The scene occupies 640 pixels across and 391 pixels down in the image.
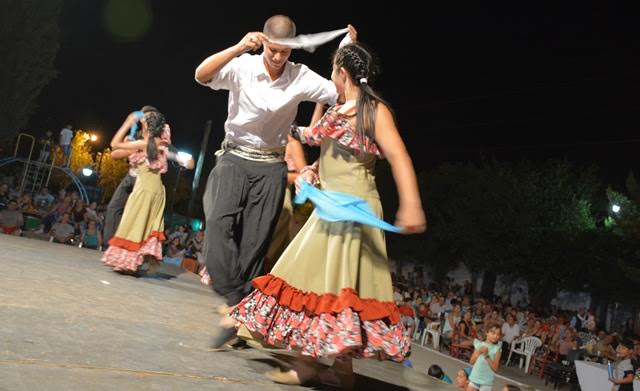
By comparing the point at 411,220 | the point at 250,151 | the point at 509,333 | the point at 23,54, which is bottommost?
the point at 509,333

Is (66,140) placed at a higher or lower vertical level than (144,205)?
higher

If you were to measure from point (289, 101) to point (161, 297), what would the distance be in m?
2.55

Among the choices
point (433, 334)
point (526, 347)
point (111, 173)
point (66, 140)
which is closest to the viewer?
Result: point (526, 347)

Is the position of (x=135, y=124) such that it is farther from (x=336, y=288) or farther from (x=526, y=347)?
(x=526, y=347)

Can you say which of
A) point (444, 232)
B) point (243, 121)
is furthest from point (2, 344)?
point (444, 232)

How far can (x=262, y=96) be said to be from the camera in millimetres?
4113

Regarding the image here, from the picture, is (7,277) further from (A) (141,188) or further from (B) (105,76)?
(B) (105,76)

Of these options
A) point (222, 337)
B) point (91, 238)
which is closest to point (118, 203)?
point (222, 337)

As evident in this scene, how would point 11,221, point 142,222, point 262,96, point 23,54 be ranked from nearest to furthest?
point 262,96 → point 142,222 → point 11,221 → point 23,54

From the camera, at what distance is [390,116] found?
10.9 ft

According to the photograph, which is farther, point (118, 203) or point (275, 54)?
point (118, 203)

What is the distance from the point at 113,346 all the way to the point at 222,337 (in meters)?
0.66

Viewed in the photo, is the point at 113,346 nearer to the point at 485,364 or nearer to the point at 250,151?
the point at 250,151

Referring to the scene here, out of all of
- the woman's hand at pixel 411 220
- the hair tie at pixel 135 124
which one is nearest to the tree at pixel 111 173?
the hair tie at pixel 135 124
